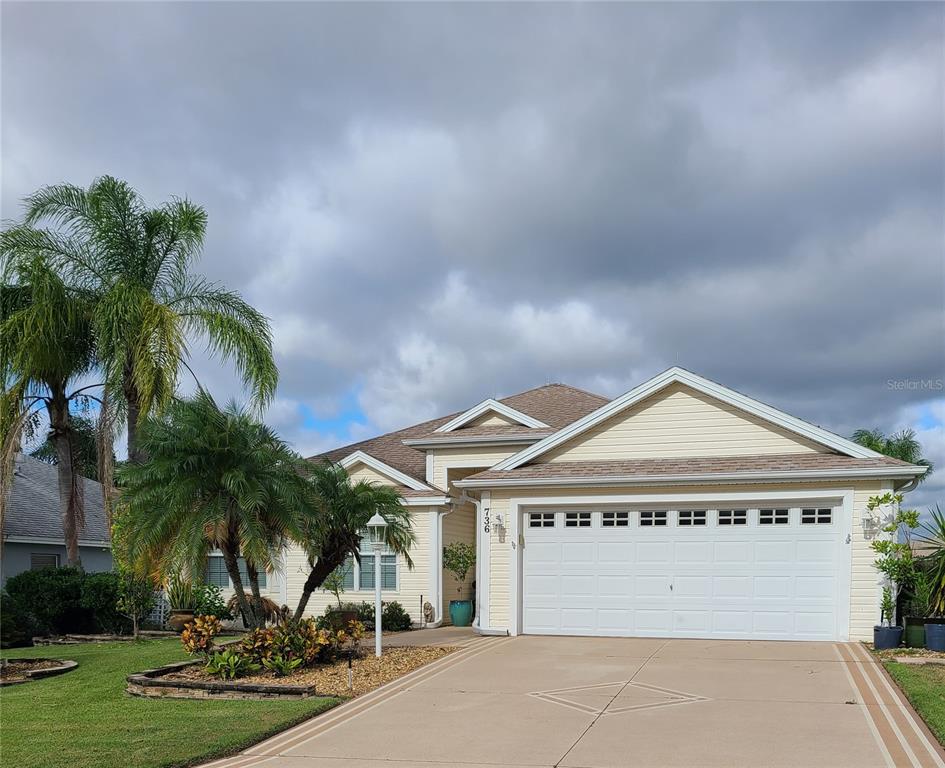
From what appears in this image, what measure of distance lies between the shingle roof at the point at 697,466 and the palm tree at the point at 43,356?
31.2 ft

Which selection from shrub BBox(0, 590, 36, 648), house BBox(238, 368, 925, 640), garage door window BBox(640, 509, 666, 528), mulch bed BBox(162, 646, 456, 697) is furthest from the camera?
shrub BBox(0, 590, 36, 648)

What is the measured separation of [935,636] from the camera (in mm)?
14633

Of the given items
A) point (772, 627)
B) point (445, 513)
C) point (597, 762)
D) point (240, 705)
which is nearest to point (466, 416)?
point (445, 513)

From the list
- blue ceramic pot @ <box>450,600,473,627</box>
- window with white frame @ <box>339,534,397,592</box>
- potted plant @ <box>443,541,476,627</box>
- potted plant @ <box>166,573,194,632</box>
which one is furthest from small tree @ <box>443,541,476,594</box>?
potted plant @ <box>166,573,194,632</box>

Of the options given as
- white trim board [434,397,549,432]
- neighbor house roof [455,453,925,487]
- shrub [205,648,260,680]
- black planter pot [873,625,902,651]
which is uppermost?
white trim board [434,397,549,432]

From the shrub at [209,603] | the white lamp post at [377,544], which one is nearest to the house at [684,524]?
the white lamp post at [377,544]

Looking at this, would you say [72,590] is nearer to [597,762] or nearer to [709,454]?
[709,454]

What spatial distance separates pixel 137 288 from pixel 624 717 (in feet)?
45.8

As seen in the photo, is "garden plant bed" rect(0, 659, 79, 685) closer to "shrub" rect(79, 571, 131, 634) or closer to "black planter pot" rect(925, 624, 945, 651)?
"shrub" rect(79, 571, 131, 634)

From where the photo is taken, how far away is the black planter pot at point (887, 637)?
48.8 feet

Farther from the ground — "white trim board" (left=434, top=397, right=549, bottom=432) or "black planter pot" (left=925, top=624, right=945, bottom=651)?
"white trim board" (left=434, top=397, right=549, bottom=432)

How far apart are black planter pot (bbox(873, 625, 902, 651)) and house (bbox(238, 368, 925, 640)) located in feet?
2.89

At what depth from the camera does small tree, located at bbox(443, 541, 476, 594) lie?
22.5 metres

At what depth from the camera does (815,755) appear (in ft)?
28.6
